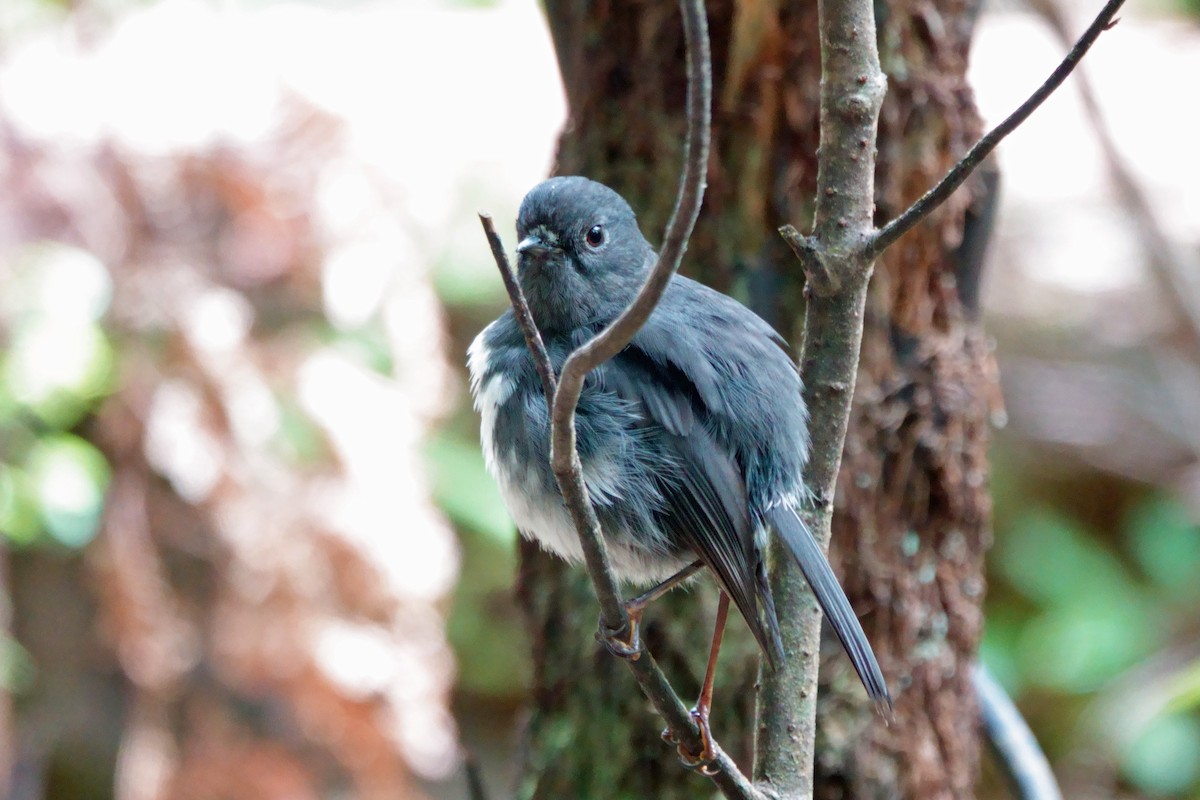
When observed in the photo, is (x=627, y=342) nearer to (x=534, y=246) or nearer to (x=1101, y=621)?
(x=534, y=246)

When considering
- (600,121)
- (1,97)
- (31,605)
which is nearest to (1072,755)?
(600,121)

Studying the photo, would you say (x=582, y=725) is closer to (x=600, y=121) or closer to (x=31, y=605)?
(x=600, y=121)

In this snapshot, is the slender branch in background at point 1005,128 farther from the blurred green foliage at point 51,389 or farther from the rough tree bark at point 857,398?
the blurred green foliage at point 51,389

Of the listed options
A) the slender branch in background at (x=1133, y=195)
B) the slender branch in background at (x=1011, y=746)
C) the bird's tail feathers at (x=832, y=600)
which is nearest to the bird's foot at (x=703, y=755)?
the bird's tail feathers at (x=832, y=600)

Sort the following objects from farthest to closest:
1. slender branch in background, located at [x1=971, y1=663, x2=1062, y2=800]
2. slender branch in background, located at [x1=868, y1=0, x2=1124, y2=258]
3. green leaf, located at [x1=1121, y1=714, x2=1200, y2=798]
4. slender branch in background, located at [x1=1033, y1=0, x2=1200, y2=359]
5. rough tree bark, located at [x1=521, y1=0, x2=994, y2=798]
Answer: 1. green leaf, located at [x1=1121, y1=714, x2=1200, y2=798]
2. slender branch in background, located at [x1=1033, y1=0, x2=1200, y2=359]
3. slender branch in background, located at [x1=971, y1=663, x2=1062, y2=800]
4. rough tree bark, located at [x1=521, y1=0, x2=994, y2=798]
5. slender branch in background, located at [x1=868, y1=0, x2=1124, y2=258]

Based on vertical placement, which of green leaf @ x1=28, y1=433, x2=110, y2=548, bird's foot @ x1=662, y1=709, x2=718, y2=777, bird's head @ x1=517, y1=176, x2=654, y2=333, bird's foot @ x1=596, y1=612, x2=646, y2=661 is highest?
bird's head @ x1=517, y1=176, x2=654, y2=333

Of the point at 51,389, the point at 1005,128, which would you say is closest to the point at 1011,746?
the point at 1005,128

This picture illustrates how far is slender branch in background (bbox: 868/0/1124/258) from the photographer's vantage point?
1608mm

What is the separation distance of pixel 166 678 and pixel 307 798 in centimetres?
89

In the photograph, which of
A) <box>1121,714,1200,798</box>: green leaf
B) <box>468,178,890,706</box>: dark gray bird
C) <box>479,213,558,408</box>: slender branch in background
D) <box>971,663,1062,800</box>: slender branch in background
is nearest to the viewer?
<box>479,213,558,408</box>: slender branch in background

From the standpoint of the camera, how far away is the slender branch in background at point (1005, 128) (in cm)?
161

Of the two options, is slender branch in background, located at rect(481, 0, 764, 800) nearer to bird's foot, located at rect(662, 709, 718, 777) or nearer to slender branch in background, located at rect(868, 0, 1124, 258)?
bird's foot, located at rect(662, 709, 718, 777)

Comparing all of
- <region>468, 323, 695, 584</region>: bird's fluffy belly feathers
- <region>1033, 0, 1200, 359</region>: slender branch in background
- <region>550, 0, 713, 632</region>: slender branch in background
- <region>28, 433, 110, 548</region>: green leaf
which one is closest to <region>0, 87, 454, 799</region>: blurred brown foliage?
<region>28, 433, 110, 548</region>: green leaf

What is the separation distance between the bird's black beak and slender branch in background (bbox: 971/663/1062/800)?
5.21 feet
